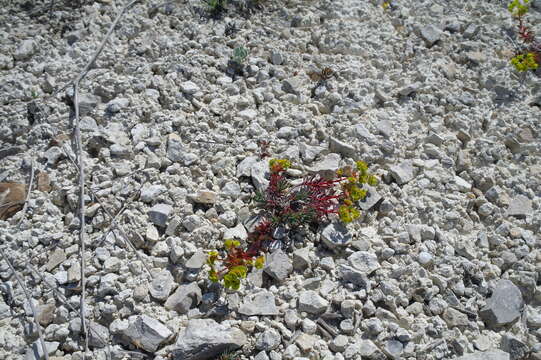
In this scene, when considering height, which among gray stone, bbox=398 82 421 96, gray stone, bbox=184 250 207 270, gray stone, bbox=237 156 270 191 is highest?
gray stone, bbox=398 82 421 96

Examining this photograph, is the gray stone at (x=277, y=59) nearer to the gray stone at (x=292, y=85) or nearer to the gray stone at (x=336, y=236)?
the gray stone at (x=292, y=85)

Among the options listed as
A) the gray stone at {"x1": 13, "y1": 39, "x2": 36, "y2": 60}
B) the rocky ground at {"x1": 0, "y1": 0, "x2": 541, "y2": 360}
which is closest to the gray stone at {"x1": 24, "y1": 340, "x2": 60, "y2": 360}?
the rocky ground at {"x1": 0, "y1": 0, "x2": 541, "y2": 360}

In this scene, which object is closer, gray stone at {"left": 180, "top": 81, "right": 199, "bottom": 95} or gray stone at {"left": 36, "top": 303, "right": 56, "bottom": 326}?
gray stone at {"left": 36, "top": 303, "right": 56, "bottom": 326}

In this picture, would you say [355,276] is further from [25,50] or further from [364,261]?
[25,50]

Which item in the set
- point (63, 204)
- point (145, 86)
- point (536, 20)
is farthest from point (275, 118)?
point (536, 20)

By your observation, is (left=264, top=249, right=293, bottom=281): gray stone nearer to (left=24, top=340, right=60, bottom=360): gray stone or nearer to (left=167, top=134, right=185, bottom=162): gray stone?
(left=167, top=134, right=185, bottom=162): gray stone

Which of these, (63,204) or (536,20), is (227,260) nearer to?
(63,204)

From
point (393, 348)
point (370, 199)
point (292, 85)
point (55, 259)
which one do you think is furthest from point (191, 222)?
point (292, 85)
